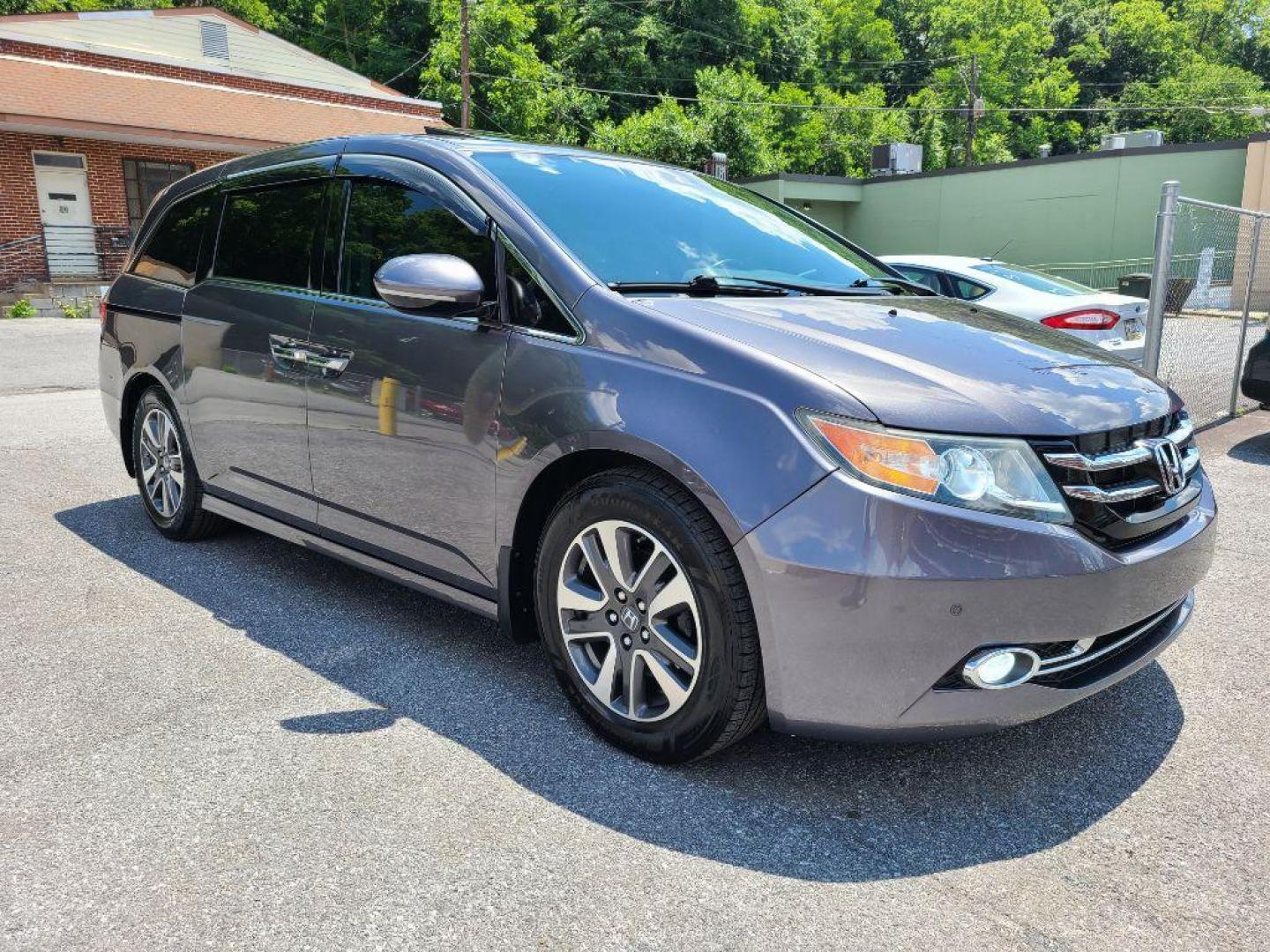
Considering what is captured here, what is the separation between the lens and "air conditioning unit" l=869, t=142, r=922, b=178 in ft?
127

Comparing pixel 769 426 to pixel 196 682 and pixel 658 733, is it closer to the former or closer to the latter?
pixel 658 733

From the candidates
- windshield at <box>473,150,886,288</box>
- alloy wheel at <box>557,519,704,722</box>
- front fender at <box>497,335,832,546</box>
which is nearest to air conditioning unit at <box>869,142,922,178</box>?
windshield at <box>473,150,886,288</box>

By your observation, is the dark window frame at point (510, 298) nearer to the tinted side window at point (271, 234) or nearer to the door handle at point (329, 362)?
the door handle at point (329, 362)

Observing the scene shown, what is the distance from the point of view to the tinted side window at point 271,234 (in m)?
3.88

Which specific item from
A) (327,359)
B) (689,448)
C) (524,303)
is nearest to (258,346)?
(327,359)

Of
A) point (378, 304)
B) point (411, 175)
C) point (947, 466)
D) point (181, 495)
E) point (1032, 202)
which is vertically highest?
point (411, 175)

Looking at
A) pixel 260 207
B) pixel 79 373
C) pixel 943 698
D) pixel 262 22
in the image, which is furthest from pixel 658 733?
pixel 262 22

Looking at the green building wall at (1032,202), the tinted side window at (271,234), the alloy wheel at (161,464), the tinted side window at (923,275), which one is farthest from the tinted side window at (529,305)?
the green building wall at (1032,202)

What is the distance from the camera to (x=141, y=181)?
24.0 meters

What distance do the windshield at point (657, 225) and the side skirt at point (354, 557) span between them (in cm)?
110

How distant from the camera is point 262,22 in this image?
46625 millimetres

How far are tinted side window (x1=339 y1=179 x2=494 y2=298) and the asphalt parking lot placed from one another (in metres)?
1.32

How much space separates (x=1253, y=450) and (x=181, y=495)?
6.99m

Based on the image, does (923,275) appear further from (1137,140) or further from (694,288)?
(1137,140)
